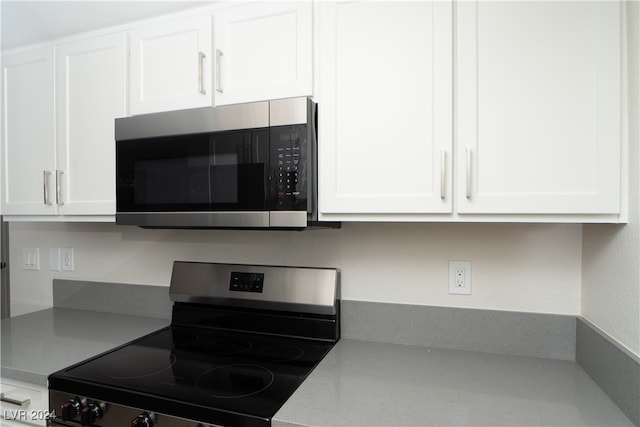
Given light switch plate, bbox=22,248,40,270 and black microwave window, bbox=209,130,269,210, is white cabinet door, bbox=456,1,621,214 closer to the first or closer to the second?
black microwave window, bbox=209,130,269,210

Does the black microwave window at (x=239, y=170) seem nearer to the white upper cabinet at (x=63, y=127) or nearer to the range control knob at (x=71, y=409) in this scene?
the white upper cabinet at (x=63, y=127)

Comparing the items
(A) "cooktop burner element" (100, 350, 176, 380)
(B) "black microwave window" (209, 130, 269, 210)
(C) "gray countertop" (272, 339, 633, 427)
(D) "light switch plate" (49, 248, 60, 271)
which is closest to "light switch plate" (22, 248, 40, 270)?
(D) "light switch plate" (49, 248, 60, 271)

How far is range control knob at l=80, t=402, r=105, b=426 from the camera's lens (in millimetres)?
1020

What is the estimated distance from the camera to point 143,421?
3.13 feet

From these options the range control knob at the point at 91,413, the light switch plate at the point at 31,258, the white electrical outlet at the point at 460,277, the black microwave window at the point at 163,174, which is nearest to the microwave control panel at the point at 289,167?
the black microwave window at the point at 163,174

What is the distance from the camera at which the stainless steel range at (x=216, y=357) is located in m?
0.96

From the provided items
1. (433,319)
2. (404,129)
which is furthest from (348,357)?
(404,129)

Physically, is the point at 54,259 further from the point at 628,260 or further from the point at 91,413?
the point at 628,260

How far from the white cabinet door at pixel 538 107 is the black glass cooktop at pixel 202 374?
761 millimetres

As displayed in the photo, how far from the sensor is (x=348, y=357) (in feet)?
4.08

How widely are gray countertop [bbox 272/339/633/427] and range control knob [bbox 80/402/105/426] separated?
0.56 metres

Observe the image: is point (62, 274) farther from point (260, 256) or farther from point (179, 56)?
point (179, 56)

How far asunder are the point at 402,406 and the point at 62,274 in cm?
199

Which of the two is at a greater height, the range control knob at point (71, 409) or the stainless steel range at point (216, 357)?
the stainless steel range at point (216, 357)
